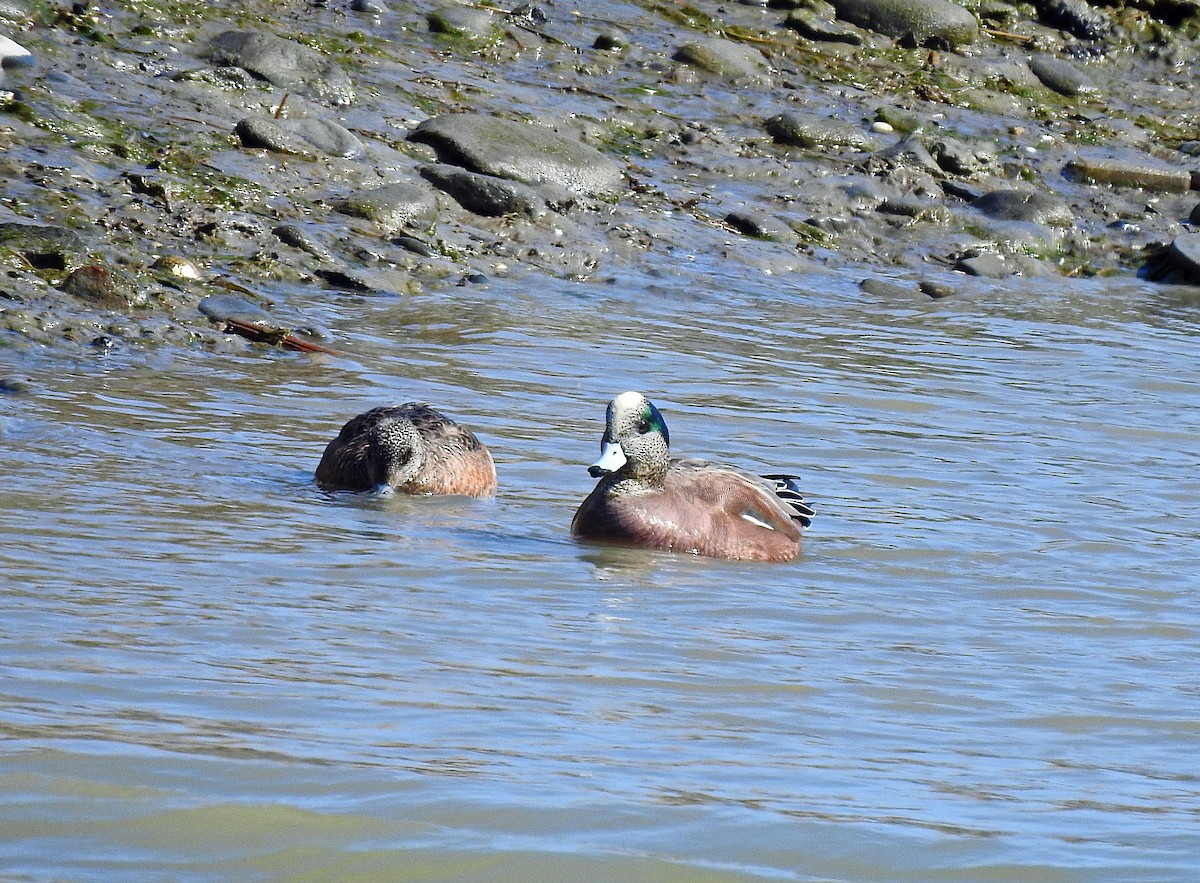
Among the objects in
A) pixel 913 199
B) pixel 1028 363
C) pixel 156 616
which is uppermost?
pixel 913 199

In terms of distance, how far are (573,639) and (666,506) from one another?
1.79m

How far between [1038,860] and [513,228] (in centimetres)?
1038

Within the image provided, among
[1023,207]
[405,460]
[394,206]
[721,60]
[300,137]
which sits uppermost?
[721,60]

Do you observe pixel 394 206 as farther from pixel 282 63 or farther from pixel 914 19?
pixel 914 19

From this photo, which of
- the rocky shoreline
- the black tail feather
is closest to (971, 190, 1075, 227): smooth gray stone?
the rocky shoreline

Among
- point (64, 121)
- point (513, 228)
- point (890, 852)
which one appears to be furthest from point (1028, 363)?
point (890, 852)

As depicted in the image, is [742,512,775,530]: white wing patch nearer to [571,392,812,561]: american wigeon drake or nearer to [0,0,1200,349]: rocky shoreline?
[571,392,812,561]: american wigeon drake

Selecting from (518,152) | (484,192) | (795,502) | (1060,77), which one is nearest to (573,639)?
(795,502)

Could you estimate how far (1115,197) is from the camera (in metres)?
17.3

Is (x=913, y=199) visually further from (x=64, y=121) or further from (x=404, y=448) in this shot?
(x=404, y=448)

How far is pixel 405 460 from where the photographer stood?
7.86 m

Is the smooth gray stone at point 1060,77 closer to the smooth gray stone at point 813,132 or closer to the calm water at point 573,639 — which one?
the smooth gray stone at point 813,132

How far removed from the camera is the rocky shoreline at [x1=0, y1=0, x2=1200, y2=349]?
469 inches

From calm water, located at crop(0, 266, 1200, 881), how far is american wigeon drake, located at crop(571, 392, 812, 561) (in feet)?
0.40
